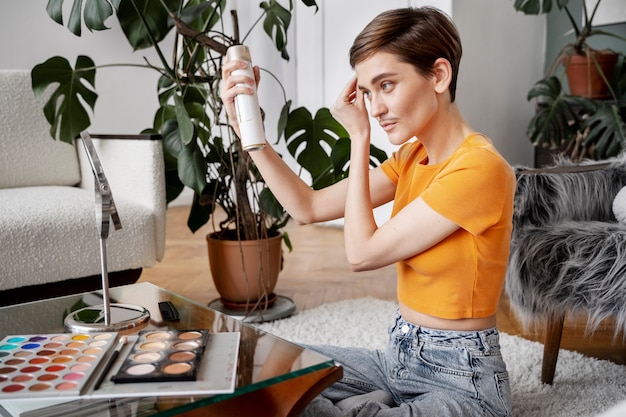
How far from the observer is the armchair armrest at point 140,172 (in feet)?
7.37

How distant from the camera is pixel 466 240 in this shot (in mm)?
1113

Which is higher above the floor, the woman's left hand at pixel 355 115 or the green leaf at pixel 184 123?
the woman's left hand at pixel 355 115

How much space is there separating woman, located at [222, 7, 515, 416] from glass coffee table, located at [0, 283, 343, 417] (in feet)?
0.43

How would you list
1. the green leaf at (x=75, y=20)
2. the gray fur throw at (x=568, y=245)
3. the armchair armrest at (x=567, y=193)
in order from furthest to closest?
the green leaf at (x=75, y=20) < the armchair armrest at (x=567, y=193) < the gray fur throw at (x=568, y=245)

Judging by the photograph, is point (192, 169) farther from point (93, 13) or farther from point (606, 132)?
point (606, 132)

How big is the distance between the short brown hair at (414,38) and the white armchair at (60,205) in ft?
4.11

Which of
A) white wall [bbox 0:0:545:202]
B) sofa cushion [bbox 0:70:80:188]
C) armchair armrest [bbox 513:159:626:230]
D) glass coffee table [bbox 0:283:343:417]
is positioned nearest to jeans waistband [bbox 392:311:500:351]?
glass coffee table [bbox 0:283:343:417]

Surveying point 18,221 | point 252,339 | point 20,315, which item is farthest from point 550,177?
point 18,221

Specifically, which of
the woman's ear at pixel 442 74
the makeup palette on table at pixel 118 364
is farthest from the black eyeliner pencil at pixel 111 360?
the woman's ear at pixel 442 74

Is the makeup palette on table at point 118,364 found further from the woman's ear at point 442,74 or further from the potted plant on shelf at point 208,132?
the potted plant on shelf at point 208,132

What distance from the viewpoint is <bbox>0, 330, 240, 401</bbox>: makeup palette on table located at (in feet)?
2.74

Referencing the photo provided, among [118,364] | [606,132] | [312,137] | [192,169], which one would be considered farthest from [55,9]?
[606,132]

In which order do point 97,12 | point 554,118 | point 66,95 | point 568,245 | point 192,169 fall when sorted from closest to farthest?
1. point 568,245
2. point 97,12
3. point 192,169
4. point 66,95
5. point 554,118

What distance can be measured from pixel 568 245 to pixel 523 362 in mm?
393
